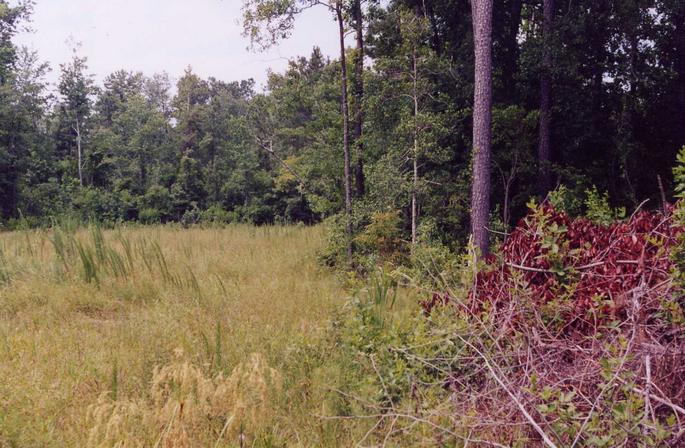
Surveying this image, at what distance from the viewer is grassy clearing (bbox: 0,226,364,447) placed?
282 centimetres

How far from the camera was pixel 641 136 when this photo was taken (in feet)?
43.6

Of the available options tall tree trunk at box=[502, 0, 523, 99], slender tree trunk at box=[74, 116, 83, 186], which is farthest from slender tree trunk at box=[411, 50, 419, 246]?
slender tree trunk at box=[74, 116, 83, 186]

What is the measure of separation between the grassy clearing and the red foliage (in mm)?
1784

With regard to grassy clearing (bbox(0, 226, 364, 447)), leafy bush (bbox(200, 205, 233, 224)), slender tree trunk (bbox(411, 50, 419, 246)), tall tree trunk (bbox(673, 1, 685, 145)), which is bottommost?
grassy clearing (bbox(0, 226, 364, 447))

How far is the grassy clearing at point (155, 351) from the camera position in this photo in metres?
2.82

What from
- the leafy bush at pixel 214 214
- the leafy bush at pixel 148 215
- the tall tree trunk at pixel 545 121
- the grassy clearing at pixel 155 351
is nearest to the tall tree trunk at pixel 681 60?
the tall tree trunk at pixel 545 121

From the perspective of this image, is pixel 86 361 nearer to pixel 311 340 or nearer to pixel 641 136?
pixel 311 340

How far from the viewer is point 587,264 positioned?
3516 mm

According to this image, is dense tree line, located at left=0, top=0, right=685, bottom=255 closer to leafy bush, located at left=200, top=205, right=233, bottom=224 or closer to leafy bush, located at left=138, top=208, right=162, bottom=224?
leafy bush, located at left=200, top=205, right=233, bottom=224

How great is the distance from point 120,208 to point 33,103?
9.39 m

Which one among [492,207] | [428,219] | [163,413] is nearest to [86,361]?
[163,413]

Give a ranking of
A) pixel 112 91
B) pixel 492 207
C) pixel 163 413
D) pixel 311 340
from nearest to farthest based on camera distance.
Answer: pixel 163 413, pixel 311 340, pixel 492 207, pixel 112 91

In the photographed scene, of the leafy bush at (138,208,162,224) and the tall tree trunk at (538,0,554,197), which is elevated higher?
the tall tree trunk at (538,0,554,197)

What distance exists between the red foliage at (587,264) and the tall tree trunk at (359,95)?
7230 mm
